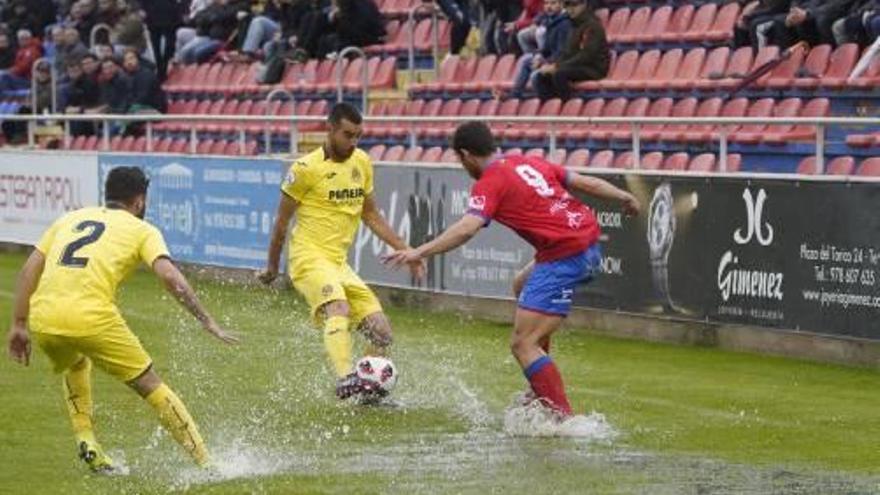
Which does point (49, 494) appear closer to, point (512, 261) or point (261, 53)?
point (512, 261)

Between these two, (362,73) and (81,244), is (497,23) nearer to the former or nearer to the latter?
(362,73)

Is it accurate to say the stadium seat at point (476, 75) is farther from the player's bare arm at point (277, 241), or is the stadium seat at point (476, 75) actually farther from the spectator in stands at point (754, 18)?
the player's bare arm at point (277, 241)

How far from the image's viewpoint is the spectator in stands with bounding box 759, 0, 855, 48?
21.0m

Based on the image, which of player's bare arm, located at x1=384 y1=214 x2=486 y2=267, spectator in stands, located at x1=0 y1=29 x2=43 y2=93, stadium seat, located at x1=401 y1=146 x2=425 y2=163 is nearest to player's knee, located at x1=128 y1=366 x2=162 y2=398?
player's bare arm, located at x1=384 y1=214 x2=486 y2=267

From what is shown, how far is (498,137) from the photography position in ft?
73.2

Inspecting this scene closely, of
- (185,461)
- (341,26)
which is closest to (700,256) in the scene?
(185,461)

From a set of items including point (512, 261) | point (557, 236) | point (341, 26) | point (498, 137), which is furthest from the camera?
point (341, 26)

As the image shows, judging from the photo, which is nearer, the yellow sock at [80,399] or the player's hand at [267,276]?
the yellow sock at [80,399]

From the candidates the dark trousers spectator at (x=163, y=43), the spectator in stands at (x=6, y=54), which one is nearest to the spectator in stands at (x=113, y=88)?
the dark trousers spectator at (x=163, y=43)

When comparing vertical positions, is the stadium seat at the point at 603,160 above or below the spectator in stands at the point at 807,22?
below

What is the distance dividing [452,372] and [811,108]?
5.59 m

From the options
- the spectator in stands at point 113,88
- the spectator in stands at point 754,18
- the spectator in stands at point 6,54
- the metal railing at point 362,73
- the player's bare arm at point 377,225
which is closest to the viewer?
the player's bare arm at point 377,225

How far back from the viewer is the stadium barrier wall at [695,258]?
53.5 ft

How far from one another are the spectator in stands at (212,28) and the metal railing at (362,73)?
16.2ft
